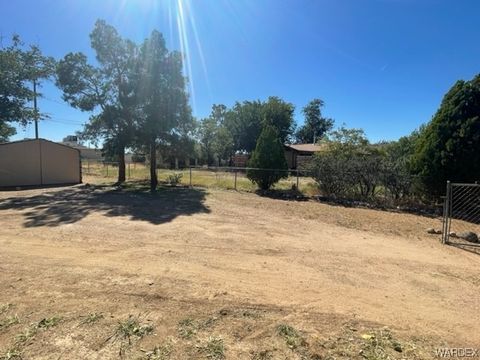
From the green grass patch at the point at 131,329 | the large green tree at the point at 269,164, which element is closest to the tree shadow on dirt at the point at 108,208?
the large green tree at the point at 269,164

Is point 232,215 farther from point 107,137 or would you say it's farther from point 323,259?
point 107,137

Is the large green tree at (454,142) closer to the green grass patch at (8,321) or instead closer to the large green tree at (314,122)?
the green grass patch at (8,321)

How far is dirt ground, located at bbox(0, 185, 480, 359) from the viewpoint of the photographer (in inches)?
120

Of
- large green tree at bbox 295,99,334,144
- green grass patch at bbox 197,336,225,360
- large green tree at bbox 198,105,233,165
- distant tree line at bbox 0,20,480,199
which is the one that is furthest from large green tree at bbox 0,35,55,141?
large green tree at bbox 295,99,334,144

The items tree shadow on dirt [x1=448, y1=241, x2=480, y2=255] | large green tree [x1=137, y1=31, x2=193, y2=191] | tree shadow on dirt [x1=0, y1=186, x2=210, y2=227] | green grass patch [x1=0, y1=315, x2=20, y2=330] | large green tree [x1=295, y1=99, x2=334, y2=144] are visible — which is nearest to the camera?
green grass patch [x1=0, y1=315, x2=20, y2=330]

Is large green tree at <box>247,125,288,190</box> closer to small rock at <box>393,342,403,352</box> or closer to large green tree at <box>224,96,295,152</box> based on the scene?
small rock at <box>393,342,403,352</box>

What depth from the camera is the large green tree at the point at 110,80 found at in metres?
17.3

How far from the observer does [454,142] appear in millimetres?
10000

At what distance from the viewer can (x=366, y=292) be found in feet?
14.1

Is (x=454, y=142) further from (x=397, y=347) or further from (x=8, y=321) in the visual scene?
(x=8, y=321)

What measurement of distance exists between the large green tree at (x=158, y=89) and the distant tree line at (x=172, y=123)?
5cm

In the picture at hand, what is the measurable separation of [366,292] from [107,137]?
1810 cm

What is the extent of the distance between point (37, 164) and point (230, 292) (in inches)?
792

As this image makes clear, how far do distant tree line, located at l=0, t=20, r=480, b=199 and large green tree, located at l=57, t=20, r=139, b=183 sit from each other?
0.17ft
